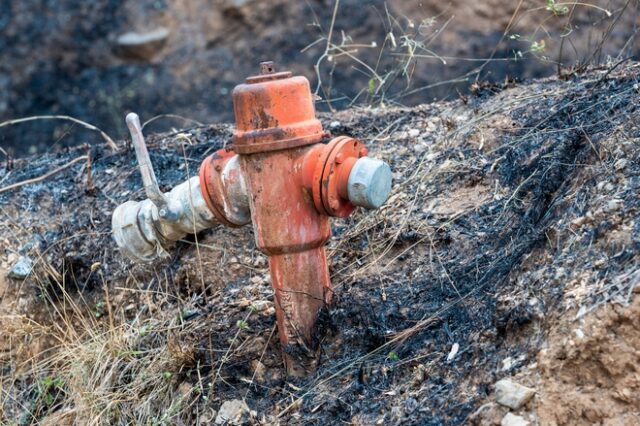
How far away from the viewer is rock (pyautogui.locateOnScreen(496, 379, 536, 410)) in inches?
74.5

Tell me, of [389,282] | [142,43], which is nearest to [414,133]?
[389,282]

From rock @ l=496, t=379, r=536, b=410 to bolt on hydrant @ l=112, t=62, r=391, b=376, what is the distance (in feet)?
1.78

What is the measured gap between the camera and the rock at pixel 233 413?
237 cm

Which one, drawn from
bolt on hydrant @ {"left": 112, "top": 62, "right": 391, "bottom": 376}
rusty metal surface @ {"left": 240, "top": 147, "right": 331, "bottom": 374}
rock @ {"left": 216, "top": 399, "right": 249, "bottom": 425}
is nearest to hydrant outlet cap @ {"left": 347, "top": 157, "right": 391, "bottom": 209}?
bolt on hydrant @ {"left": 112, "top": 62, "right": 391, "bottom": 376}

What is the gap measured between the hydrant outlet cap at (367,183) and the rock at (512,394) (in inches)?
21.3

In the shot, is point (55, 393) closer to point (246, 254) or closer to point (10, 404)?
point (10, 404)

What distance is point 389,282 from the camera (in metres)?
2.54

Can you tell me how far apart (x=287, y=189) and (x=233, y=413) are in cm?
62

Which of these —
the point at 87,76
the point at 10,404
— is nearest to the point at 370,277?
the point at 10,404

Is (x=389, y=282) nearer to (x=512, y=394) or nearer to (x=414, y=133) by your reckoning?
(x=512, y=394)

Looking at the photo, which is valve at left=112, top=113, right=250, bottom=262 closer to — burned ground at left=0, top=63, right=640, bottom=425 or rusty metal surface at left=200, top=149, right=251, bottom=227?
rusty metal surface at left=200, top=149, right=251, bottom=227

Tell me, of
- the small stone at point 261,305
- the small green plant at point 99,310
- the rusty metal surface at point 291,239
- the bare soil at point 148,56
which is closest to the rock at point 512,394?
the rusty metal surface at point 291,239

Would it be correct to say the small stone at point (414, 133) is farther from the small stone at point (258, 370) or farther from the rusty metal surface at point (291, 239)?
the small stone at point (258, 370)

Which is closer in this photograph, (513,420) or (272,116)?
(513,420)
